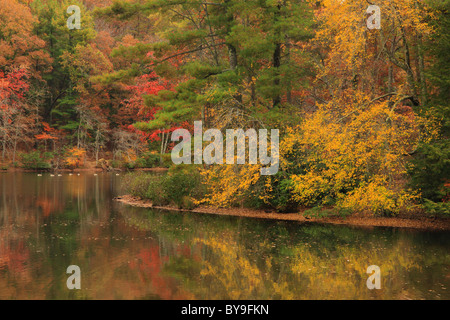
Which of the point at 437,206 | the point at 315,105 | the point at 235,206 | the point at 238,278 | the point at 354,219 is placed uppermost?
the point at 315,105

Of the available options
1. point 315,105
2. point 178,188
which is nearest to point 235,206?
point 178,188

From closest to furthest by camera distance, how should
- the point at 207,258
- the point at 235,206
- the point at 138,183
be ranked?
the point at 207,258 < the point at 235,206 < the point at 138,183

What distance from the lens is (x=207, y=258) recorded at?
948 centimetres

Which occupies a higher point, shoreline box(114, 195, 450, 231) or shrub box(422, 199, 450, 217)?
shrub box(422, 199, 450, 217)

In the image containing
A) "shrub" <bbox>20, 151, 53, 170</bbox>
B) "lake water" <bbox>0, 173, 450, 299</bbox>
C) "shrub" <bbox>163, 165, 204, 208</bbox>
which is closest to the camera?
"lake water" <bbox>0, 173, 450, 299</bbox>

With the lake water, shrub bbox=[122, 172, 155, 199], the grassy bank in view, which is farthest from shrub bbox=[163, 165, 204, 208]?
shrub bbox=[122, 172, 155, 199]

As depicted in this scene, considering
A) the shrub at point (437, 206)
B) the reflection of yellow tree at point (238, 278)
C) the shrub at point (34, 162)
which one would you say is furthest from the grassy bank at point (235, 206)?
the shrub at point (34, 162)

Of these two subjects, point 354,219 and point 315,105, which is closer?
point 354,219

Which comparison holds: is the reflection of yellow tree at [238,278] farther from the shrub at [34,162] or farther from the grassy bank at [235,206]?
the shrub at [34,162]

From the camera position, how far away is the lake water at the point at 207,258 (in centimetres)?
713

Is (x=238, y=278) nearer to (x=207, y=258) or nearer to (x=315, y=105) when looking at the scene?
(x=207, y=258)

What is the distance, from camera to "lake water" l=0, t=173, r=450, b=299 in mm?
7129

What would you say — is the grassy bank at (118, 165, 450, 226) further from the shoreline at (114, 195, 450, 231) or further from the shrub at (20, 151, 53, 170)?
the shrub at (20, 151, 53, 170)

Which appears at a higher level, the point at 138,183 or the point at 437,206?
the point at 138,183
